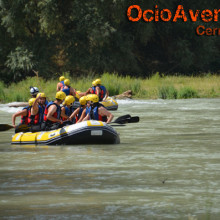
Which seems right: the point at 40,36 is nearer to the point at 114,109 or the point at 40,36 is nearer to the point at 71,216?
the point at 114,109

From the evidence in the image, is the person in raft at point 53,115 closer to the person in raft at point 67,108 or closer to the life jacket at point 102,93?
the person in raft at point 67,108

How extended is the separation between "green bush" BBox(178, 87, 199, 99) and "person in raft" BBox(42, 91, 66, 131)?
1653cm

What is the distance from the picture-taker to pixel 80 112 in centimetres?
1600

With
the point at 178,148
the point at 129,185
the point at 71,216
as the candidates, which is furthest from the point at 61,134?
the point at 71,216

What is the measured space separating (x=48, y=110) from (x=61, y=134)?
780 mm

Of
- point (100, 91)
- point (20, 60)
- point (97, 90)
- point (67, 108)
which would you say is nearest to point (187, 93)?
point (100, 91)

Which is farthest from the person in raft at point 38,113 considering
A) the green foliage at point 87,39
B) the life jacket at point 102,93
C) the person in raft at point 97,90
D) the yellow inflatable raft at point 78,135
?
the green foliage at point 87,39

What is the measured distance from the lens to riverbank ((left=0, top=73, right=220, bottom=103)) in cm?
3183

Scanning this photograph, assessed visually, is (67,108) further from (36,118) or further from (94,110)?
(94,110)

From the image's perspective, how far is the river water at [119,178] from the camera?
316 inches

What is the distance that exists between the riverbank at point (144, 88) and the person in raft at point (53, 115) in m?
14.9

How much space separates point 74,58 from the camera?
39281 millimetres

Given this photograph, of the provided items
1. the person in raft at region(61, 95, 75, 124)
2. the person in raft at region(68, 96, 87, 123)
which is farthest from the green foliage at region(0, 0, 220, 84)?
the person in raft at region(68, 96, 87, 123)

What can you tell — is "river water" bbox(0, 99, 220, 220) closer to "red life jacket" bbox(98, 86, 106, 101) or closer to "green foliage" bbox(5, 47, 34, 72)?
"red life jacket" bbox(98, 86, 106, 101)
